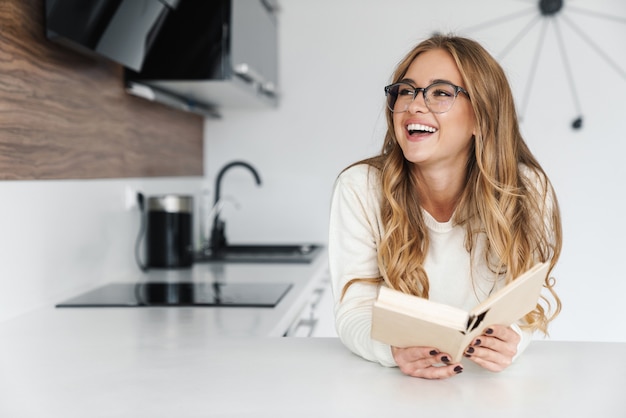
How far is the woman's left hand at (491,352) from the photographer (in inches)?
42.9

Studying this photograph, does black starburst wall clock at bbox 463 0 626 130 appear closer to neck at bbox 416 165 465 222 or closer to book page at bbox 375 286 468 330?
neck at bbox 416 165 465 222

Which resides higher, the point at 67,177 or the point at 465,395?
the point at 67,177

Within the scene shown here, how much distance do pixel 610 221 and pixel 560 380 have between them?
251cm

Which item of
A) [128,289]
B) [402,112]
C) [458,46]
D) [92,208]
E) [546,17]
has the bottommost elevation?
[128,289]

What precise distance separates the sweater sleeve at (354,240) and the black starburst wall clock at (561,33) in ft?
7.11

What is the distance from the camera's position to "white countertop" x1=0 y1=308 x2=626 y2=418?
944 mm

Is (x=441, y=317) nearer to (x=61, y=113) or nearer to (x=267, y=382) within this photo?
(x=267, y=382)

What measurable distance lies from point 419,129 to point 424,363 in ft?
1.65

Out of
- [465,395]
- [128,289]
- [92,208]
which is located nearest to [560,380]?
[465,395]

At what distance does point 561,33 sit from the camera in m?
3.36

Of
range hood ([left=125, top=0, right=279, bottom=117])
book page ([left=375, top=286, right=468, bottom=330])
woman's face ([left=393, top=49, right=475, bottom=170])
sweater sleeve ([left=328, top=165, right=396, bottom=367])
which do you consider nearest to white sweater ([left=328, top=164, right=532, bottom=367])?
sweater sleeve ([left=328, top=165, right=396, bottom=367])

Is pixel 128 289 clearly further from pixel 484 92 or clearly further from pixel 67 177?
pixel 484 92

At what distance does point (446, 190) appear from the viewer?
4.98 ft

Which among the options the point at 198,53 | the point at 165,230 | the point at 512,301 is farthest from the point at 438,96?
the point at 165,230
